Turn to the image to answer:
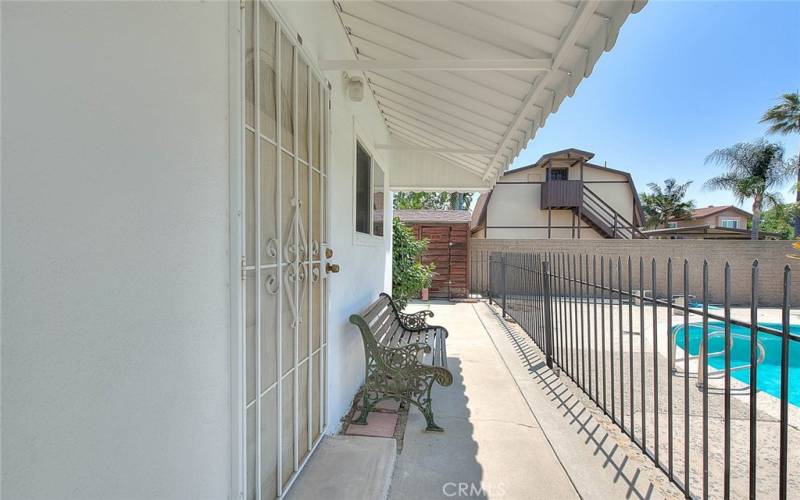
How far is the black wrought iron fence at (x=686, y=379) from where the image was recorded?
1760 millimetres

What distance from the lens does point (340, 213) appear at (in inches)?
120

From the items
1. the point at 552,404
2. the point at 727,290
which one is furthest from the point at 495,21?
the point at 552,404

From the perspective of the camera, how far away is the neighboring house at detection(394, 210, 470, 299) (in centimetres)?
1115

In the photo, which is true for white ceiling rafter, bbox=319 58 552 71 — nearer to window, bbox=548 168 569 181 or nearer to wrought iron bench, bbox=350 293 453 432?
wrought iron bench, bbox=350 293 453 432

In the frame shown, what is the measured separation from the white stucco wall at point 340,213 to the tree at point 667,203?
33.2 m

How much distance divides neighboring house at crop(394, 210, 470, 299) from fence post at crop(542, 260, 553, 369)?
20.7 ft

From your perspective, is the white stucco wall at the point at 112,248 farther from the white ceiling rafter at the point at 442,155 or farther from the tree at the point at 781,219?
the tree at the point at 781,219

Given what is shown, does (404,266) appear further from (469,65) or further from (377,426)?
(469,65)

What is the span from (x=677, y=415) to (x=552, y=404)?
1.17 metres

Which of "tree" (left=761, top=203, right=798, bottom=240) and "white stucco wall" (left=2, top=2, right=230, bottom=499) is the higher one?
"tree" (left=761, top=203, right=798, bottom=240)

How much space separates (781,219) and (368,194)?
99.7 ft

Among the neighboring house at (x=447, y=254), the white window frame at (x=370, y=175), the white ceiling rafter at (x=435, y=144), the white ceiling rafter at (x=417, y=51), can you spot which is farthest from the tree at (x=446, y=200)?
the white ceiling rafter at (x=417, y=51)

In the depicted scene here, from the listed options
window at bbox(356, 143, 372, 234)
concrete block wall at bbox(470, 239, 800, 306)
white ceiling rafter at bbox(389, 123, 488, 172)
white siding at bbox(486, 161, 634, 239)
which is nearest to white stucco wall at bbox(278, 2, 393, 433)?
window at bbox(356, 143, 372, 234)

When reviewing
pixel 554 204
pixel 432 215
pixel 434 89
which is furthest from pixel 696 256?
pixel 434 89
